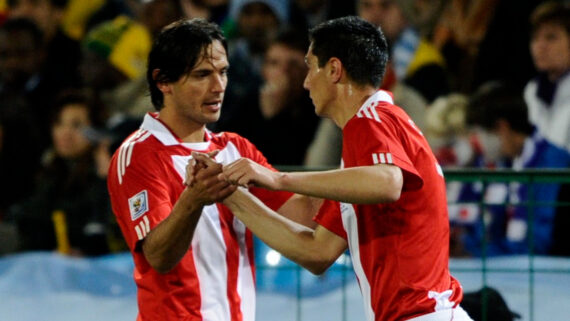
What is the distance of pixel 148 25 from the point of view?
341 inches

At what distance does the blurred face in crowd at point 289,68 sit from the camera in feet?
23.3

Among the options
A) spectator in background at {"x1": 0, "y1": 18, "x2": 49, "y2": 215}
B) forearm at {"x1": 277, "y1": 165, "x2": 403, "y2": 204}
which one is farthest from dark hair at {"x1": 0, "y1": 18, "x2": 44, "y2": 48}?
forearm at {"x1": 277, "y1": 165, "x2": 403, "y2": 204}

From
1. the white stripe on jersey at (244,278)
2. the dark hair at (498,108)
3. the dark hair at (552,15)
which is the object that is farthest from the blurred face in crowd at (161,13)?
the white stripe on jersey at (244,278)

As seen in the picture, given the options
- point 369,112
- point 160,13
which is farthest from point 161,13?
point 369,112

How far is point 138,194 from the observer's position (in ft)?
12.3

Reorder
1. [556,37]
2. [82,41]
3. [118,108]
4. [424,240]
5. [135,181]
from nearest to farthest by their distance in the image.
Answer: [424,240] < [135,181] < [556,37] < [118,108] < [82,41]

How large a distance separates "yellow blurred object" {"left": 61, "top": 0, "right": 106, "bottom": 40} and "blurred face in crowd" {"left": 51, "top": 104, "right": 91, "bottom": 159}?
1.51 meters

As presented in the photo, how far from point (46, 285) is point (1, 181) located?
2.08 meters

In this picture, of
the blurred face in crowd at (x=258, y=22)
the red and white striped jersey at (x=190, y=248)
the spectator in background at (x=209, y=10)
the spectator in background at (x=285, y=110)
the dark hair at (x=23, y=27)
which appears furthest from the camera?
the dark hair at (x=23, y=27)

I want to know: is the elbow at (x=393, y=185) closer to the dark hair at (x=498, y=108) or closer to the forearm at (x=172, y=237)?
the forearm at (x=172, y=237)

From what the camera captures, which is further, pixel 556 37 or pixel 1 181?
pixel 1 181

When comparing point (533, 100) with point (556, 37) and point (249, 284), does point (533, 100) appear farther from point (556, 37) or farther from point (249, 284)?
point (249, 284)

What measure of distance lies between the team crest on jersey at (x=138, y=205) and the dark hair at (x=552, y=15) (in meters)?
3.94

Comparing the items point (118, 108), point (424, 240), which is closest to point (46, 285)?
point (118, 108)
